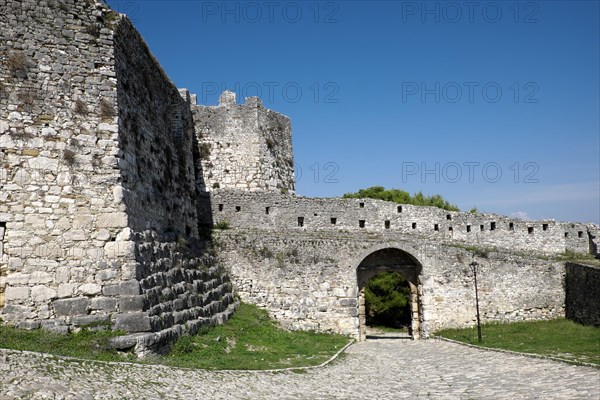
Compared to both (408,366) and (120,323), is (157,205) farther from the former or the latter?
(408,366)

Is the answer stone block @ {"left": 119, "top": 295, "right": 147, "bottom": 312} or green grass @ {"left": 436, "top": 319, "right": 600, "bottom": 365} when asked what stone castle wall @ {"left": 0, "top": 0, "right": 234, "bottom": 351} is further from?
green grass @ {"left": 436, "top": 319, "right": 600, "bottom": 365}

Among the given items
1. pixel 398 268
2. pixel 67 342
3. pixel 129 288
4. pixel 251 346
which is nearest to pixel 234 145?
pixel 398 268

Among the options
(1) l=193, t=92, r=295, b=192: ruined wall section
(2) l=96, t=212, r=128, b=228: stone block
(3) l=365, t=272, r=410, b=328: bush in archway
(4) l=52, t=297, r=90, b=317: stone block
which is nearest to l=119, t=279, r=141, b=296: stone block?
(4) l=52, t=297, r=90, b=317: stone block

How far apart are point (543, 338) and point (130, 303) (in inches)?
620

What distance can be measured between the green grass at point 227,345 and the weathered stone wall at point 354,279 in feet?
3.67

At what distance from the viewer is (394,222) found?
25.0 metres

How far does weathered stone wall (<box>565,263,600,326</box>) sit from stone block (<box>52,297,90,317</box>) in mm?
20135

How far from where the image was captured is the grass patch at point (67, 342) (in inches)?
368

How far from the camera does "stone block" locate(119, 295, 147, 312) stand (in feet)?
35.8

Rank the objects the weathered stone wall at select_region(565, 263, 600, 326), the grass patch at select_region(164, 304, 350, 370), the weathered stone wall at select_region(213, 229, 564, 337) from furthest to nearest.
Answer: the weathered stone wall at select_region(565, 263, 600, 326) → the weathered stone wall at select_region(213, 229, 564, 337) → the grass patch at select_region(164, 304, 350, 370)

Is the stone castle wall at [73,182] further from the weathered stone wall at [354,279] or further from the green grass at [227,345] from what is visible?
the weathered stone wall at [354,279]

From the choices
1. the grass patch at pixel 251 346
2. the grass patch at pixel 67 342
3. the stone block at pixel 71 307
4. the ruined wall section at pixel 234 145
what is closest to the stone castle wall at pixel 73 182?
the stone block at pixel 71 307

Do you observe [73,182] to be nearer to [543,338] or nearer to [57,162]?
[57,162]

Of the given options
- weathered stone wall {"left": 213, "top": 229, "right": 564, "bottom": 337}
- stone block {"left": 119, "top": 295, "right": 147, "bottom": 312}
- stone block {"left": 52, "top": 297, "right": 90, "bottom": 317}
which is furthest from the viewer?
weathered stone wall {"left": 213, "top": 229, "right": 564, "bottom": 337}
